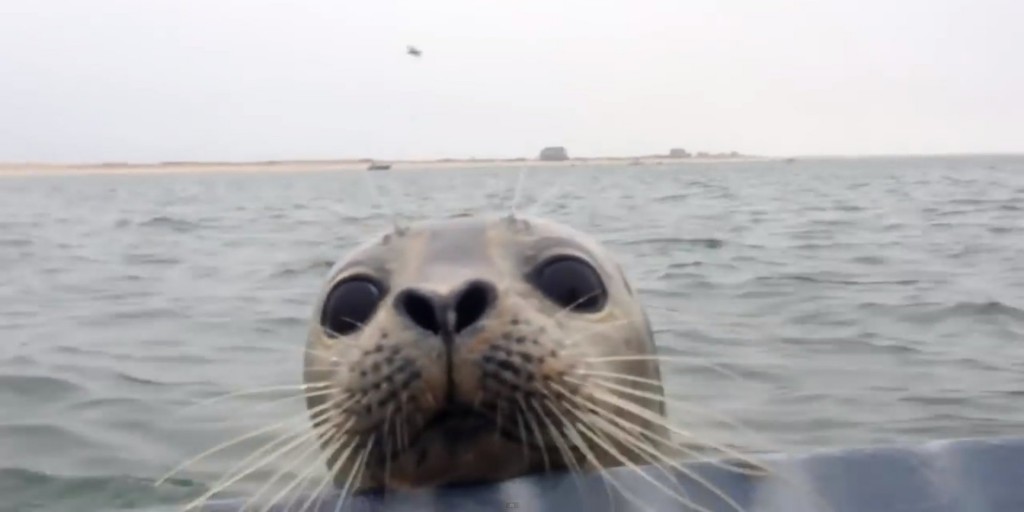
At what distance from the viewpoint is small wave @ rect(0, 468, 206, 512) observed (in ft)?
14.0

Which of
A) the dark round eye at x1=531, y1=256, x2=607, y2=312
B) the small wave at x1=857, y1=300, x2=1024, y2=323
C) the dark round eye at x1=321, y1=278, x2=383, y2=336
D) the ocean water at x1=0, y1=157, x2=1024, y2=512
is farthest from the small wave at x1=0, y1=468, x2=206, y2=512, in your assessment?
the small wave at x1=857, y1=300, x2=1024, y2=323

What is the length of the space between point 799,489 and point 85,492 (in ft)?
10.7

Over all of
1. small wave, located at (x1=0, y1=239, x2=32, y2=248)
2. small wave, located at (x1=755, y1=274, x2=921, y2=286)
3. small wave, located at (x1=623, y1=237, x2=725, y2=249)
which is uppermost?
small wave, located at (x1=755, y1=274, x2=921, y2=286)

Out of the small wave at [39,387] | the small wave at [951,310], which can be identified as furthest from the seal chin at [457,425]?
the small wave at [951,310]

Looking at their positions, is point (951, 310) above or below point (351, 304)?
below

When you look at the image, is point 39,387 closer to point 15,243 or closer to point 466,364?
point 466,364

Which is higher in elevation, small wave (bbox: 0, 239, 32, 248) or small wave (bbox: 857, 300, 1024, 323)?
small wave (bbox: 857, 300, 1024, 323)

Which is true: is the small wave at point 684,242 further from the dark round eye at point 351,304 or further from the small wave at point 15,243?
the dark round eye at point 351,304

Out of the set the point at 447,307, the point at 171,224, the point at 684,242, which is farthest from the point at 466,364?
the point at 171,224

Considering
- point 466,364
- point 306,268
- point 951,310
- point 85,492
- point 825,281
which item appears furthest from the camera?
point 306,268

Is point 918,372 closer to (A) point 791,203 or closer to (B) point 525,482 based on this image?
(B) point 525,482

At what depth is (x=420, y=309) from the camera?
216 centimetres

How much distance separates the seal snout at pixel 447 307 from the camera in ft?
6.94

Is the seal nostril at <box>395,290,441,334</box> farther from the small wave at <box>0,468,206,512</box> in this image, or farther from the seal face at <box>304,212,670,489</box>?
the small wave at <box>0,468,206,512</box>
